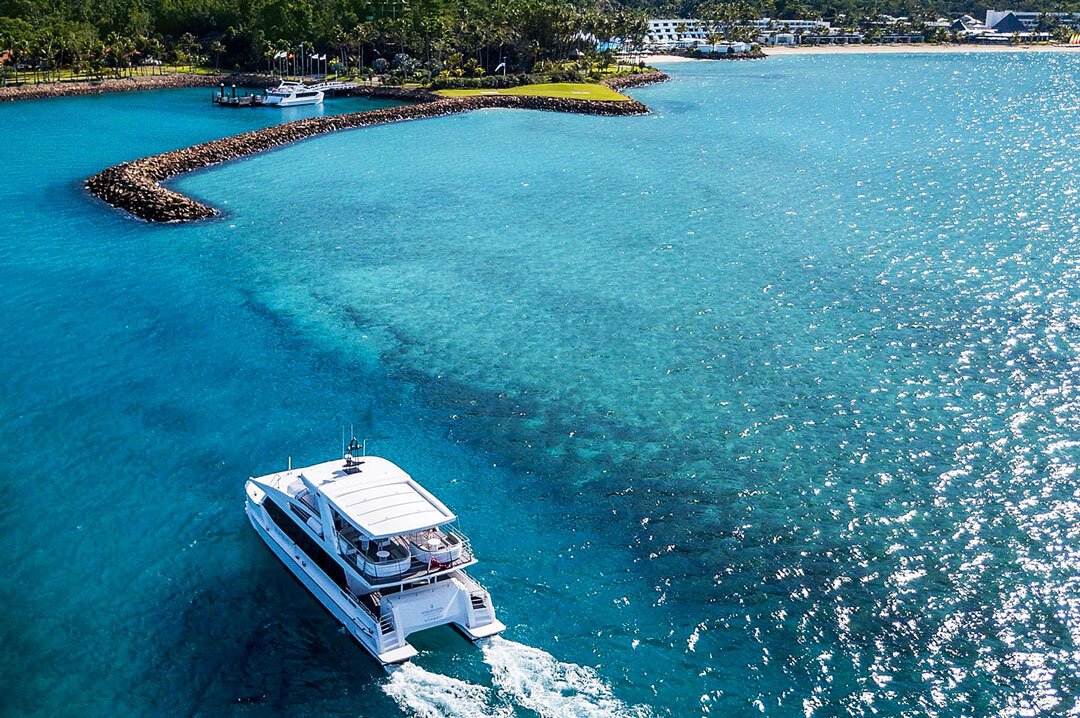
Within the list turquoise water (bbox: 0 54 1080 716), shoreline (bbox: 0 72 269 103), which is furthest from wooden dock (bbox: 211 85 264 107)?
turquoise water (bbox: 0 54 1080 716)

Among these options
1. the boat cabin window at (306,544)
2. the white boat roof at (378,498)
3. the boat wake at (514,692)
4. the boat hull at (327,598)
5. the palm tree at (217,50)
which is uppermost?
the palm tree at (217,50)

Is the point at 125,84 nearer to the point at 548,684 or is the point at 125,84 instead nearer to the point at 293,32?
the point at 293,32

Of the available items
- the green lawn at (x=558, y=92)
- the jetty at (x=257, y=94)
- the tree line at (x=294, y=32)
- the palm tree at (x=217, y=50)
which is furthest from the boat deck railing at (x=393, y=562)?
the palm tree at (x=217, y=50)

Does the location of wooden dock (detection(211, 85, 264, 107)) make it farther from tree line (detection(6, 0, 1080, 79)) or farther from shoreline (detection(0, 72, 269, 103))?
tree line (detection(6, 0, 1080, 79))

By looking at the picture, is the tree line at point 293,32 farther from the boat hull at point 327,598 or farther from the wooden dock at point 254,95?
the boat hull at point 327,598


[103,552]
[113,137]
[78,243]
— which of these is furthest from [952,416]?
[113,137]

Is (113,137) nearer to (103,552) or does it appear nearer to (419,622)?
(103,552)

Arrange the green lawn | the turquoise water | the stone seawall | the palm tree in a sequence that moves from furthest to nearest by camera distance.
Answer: the palm tree < the green lawn < the stone seawall < the turquoise water
